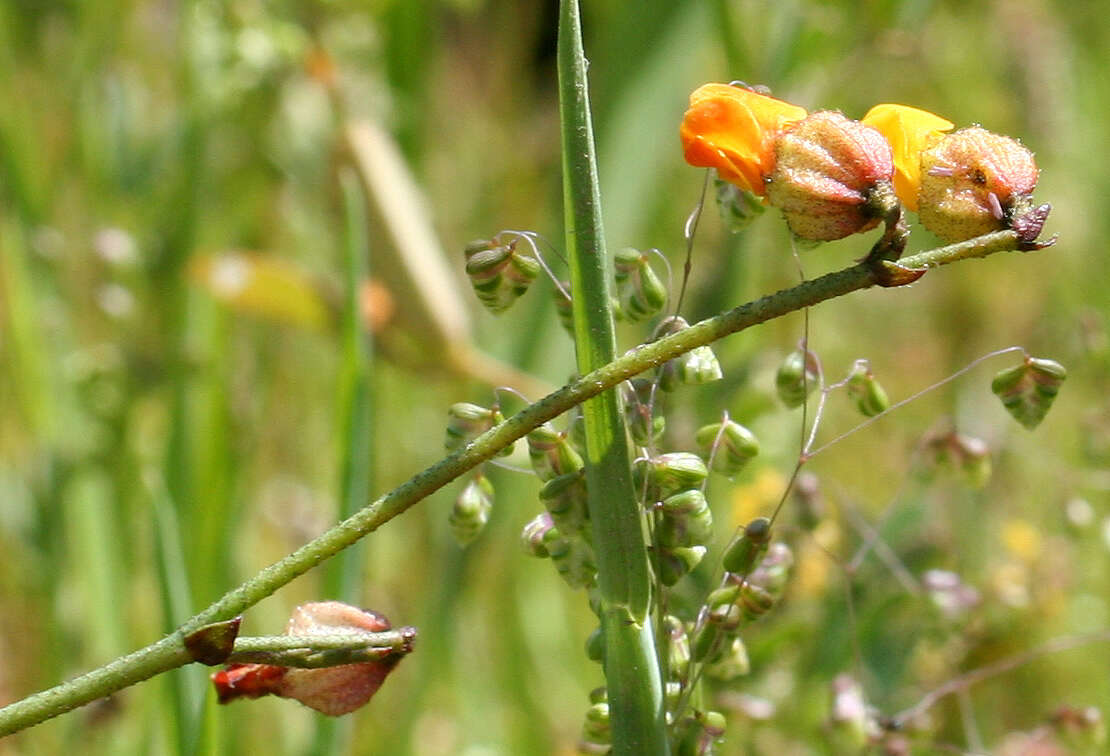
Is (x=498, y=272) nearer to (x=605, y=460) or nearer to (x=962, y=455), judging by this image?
(x=605, y=460)

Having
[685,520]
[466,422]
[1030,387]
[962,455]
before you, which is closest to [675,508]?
[685,520]

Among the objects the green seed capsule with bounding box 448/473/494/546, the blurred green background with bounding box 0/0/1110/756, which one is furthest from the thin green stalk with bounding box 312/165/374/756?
the green seed capsule with bounding box 448/473/494/546

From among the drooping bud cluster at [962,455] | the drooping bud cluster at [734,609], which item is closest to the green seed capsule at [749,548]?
the drooping bud cluster at [734,609]

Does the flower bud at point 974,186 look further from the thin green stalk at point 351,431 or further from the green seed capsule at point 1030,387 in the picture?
the thin green stalk at point 351,431

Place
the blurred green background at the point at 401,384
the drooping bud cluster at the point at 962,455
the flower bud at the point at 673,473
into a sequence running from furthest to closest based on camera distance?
the blurred green background at the point at 401,384
the drooping bud cluster at the point at 962,455
the flower bud at the point at 673,473

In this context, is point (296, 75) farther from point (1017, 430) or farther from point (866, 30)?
point (1017, 430)
